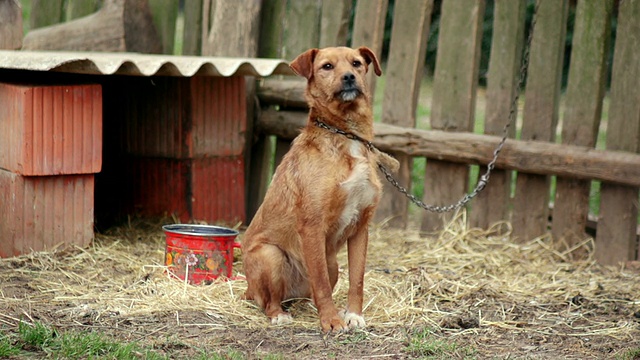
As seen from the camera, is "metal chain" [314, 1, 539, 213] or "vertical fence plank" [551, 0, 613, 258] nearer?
"metal chain" [314, 1, 539, 213]

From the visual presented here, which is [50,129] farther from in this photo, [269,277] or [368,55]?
[368,55]

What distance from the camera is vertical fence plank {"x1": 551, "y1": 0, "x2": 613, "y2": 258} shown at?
21.2ft

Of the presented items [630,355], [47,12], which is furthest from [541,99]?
[47,12]

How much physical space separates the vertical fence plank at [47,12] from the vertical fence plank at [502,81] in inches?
172

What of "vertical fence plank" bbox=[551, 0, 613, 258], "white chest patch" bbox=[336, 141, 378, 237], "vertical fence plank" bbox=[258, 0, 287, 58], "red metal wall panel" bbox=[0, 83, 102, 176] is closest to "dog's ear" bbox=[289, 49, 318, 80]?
"white chest patch" bbox=[336, 141, 378, 237]

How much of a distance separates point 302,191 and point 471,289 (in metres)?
1.50

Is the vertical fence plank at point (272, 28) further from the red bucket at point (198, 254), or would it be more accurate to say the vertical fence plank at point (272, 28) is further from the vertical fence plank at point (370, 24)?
the red bucket at point (198, 254)

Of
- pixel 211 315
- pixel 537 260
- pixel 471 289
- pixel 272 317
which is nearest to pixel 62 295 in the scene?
pixel 211 315

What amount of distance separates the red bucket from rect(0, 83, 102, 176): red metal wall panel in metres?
1.03

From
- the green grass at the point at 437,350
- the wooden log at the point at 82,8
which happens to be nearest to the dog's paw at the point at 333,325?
the green grass at the point at 437,350

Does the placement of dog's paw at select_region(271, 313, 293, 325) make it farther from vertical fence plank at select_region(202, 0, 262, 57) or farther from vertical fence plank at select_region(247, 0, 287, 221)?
vertical fence plank at select_region(202, 0, 262, 57)

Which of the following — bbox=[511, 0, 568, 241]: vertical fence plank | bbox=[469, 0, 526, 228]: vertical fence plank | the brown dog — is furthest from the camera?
bbox=[469, 0, 526, 228]: vertical fence plank

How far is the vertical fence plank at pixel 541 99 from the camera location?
21.9ft

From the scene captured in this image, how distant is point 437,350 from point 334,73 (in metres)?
1.67
